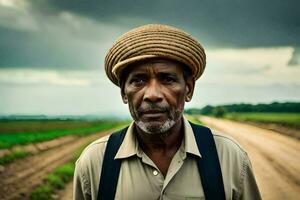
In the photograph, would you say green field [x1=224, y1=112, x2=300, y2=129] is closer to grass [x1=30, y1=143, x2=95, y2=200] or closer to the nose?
grass [x1=30, y1=143, x2=95, y2=200]

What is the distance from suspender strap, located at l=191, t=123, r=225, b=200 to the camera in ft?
7.57

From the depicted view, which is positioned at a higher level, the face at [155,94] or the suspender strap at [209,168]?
the face at [155,94]

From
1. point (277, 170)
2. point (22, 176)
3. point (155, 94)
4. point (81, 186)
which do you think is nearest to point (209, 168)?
point (155, 94)

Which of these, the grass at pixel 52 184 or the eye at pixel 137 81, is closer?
the eye at pixel 137 81

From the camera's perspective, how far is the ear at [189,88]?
9.07ft

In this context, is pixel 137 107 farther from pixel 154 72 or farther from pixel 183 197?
pixel 183 197

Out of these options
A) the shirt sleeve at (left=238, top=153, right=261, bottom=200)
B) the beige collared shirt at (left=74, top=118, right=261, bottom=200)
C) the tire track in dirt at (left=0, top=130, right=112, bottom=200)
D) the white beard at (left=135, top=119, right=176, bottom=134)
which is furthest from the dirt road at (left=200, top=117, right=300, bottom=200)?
the white beard at (left=135, top=119, right=176, bottom=134)

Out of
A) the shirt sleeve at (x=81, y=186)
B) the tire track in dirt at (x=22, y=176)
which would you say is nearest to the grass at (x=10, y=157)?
the tire track in dirt at (x=22, y=176)

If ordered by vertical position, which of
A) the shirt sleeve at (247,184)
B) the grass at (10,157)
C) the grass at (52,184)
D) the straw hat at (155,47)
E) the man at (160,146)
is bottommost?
the grass at (52,184)

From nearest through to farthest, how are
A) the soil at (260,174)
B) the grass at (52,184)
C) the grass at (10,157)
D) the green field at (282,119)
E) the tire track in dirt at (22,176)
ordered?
the grass at (52,184) < the soil at (260,174) < the tire track in dirt at (22,176) < the grass at (10,157) < the green field at (282,119)

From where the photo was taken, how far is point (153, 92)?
252cm

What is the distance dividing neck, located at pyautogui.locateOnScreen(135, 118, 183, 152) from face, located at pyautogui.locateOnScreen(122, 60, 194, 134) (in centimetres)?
7

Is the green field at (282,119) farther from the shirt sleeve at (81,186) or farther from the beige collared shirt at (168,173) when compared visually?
the shirt sleeve at (81,186)

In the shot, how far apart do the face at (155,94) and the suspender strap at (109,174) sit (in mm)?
235
